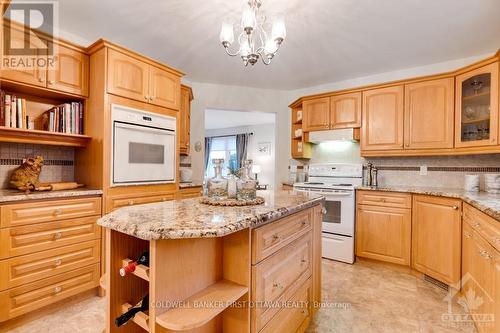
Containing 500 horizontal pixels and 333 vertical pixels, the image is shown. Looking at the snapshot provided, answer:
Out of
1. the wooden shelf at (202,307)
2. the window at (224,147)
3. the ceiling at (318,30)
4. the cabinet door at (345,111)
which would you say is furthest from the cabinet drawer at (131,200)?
the window at (224,147)

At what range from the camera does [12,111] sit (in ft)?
6.40

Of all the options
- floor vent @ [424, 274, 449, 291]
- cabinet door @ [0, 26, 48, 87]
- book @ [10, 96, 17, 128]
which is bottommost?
floor vent @ [424, 274, 449, 291]

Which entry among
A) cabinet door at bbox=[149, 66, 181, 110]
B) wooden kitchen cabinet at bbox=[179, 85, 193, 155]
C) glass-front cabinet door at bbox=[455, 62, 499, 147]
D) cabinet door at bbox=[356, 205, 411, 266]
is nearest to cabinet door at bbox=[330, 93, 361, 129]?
glass-front cabinet door at bbox=[455, 62, 499, 147]

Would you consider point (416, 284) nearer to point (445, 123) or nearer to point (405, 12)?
point (445, 123)

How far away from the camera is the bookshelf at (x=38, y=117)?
1.96 metres

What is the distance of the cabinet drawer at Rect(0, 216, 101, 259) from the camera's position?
170 centimetres

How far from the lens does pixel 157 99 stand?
102 inches

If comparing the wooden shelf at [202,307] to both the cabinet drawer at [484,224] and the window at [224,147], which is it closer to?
the cabinet drawer at [484,224]

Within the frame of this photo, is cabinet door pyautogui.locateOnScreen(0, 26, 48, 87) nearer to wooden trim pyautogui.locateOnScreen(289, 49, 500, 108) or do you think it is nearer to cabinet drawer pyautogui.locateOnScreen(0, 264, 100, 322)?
cabinet drawer pyautogui.locateOnScreen(0, 264, 100, 322)

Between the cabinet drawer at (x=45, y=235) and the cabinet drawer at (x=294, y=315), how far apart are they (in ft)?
5.60

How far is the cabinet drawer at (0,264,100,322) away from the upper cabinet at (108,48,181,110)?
1.59 m

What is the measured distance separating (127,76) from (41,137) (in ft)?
2.93

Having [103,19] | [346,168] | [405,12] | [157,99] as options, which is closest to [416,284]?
[346,168]

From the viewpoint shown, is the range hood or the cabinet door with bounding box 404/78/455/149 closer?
the cabinet door with bounding box 404/78/455/149
